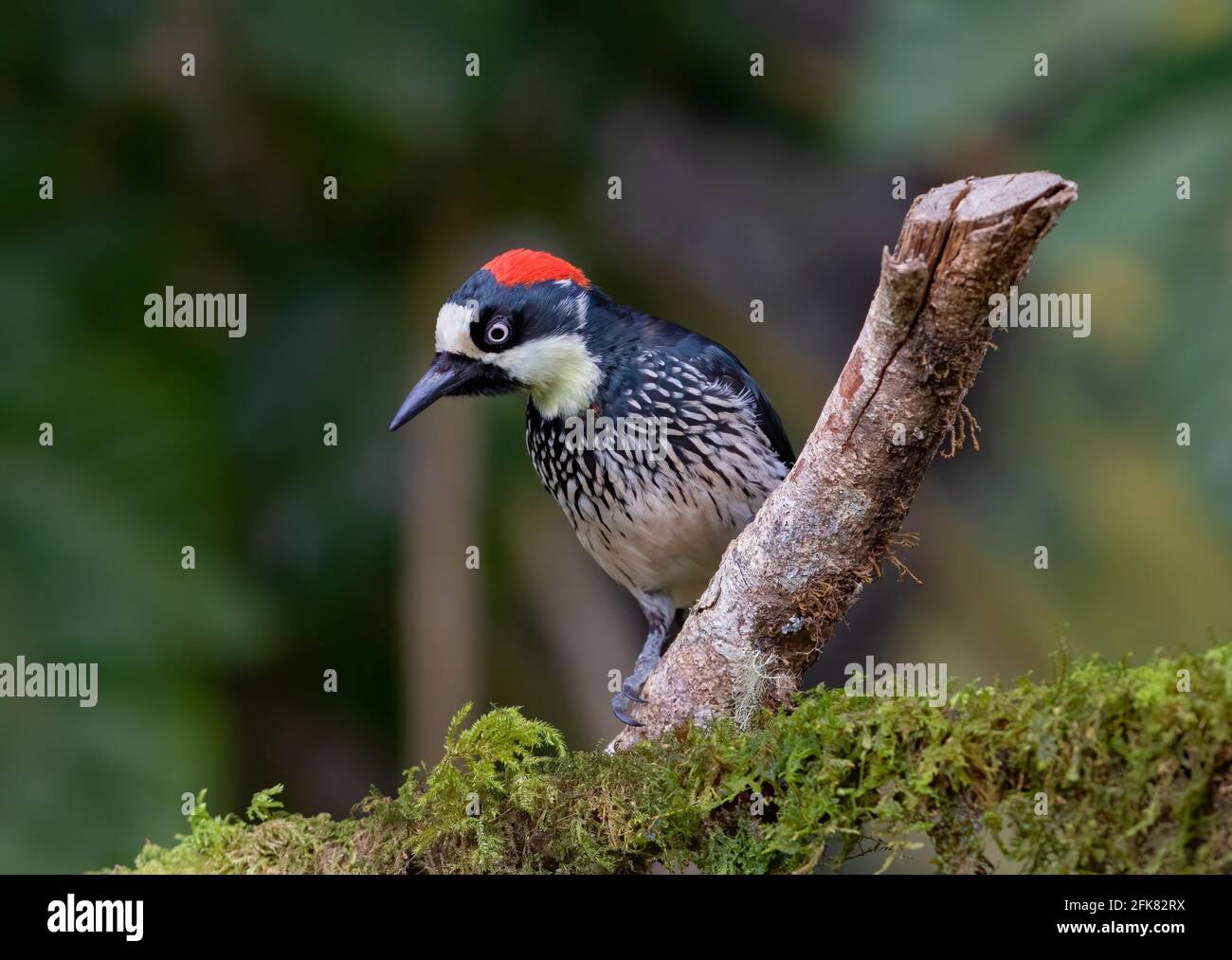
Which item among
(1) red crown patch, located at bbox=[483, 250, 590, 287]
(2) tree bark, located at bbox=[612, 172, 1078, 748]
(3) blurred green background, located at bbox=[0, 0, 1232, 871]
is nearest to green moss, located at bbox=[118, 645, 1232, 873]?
(2) tree bark, located at bbox=[612, 172, 1078, 748]

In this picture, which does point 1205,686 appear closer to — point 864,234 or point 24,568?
point 24,568

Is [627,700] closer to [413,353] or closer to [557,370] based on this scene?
[557,370]

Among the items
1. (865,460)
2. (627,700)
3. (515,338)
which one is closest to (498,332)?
(515,338)

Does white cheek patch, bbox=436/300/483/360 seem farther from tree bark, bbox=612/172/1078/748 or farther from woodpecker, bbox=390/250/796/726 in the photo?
tree bark, bbox=612/172/1078/748

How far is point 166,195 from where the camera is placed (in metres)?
6.20

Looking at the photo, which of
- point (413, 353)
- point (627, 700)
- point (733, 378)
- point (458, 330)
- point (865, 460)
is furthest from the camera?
point (413, 353)

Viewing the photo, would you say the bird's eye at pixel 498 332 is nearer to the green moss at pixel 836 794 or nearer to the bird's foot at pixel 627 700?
the bird's foot at pixel 627 700

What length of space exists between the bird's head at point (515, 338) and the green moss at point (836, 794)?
135 centimetres

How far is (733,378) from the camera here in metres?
4.51

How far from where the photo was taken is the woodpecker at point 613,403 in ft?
13.9

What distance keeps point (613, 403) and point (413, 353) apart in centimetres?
205

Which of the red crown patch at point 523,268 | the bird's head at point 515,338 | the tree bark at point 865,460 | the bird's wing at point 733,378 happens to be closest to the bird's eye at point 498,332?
the bird's head at point 515,338

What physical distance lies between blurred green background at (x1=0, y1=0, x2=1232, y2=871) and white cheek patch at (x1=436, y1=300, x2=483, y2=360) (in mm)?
1662
